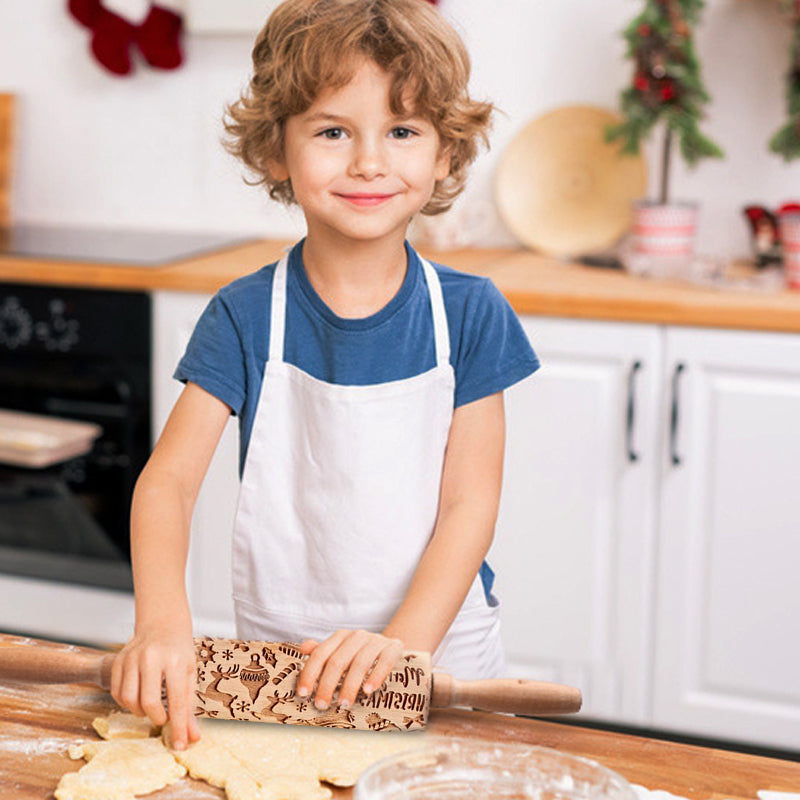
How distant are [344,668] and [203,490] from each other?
1.29 meters

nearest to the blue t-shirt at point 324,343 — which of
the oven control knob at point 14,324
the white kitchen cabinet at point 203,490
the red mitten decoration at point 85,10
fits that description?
the white kitchen cabinet at point 203,490

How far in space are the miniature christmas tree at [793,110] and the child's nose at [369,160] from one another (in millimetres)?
1321

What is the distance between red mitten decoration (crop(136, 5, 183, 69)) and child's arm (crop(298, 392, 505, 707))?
5.42 ft

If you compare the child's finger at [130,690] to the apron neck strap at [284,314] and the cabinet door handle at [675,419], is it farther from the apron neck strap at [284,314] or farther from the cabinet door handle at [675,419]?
the cabinet door handle at [675,419]

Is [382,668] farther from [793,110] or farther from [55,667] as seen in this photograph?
[793,110]

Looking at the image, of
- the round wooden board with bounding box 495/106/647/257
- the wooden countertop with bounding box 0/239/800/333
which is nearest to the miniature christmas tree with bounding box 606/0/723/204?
the round wooden board with bounding box 495/106/647/257

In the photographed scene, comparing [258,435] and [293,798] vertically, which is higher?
[258,435]

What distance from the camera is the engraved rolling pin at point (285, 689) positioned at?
664 mm

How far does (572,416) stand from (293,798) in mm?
1205

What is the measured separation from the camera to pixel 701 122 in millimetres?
2037

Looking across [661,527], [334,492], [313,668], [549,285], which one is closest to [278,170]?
[334,492]

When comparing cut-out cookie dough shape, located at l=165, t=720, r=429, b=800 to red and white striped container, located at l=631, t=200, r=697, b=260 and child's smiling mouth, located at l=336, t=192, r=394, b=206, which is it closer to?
child's smiling mouth, located at l=336, t=192, r=394, b=206

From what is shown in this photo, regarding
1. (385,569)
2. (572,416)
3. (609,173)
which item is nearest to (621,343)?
(572,416)

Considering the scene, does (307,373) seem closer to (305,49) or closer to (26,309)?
(305,49)
